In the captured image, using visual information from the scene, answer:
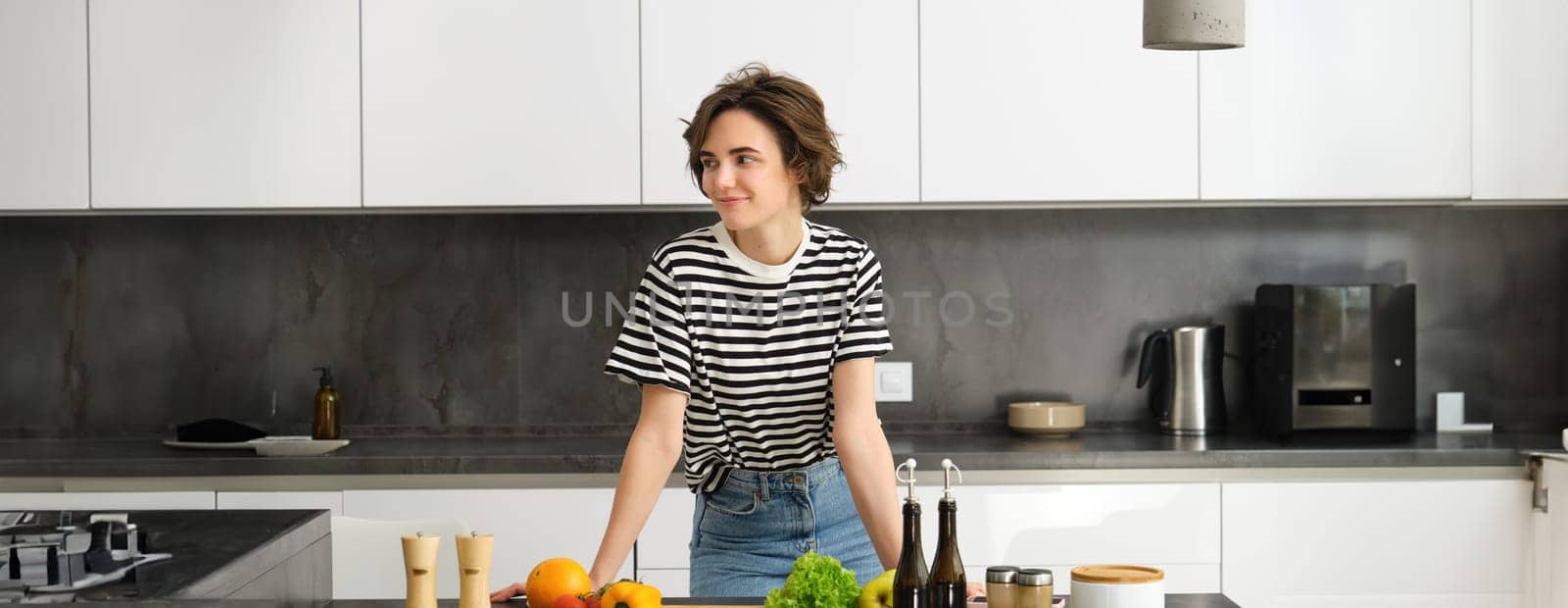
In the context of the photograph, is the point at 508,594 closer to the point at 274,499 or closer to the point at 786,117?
the point at 786,117

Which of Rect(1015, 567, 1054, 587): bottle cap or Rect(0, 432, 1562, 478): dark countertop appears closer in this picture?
Rect(1015, 567, 1054, 587): bottle cap

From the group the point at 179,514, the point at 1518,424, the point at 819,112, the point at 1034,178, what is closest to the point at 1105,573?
the point at 819,112

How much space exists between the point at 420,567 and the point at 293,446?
1.67m

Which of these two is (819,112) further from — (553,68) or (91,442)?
(91,442)

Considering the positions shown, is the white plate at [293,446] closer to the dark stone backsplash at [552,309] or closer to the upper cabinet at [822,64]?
the dark stone backsplash at [552,309]

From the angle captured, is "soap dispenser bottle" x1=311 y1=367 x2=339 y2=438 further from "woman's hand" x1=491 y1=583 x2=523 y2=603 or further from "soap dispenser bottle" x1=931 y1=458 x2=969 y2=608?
"soap dispenser bottle" x1=931 y1=458 x2=969 y2=608

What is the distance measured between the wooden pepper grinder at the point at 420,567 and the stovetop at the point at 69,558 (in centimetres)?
26

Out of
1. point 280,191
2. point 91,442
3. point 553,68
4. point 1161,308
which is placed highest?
point 553,68

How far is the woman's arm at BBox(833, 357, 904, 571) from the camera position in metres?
1.86

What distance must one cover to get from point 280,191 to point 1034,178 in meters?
1.61

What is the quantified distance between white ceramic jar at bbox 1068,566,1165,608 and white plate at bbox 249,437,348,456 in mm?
1999

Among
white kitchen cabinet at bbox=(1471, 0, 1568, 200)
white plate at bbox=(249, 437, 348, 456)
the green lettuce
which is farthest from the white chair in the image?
white kitchen cabinet at bbox=(1471, 0, 1568, 200)

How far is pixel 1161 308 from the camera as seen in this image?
3396 millimetres

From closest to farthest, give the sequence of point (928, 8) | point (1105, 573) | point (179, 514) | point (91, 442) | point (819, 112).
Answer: point (1105, 573)
point (179, 514)
point (819, 112)
point (928, 8)
point (91, 442)
